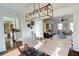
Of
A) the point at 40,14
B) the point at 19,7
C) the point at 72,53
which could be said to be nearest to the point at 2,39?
the point at 19,7

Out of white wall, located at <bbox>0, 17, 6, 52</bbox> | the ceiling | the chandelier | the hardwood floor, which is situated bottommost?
the hardwood floor

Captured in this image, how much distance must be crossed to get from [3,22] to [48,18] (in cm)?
74

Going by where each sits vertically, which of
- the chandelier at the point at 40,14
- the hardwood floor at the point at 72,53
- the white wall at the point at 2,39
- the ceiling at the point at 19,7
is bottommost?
the hardwood floor at the point at 72,53

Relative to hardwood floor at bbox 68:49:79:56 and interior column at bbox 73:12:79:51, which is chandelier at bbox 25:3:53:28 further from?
hardwood floor at bbox 68:49:79:56

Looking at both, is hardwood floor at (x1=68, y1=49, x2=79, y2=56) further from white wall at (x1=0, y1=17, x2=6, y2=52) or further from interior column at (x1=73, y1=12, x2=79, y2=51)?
white wall at (x1=0, y1=17, x2=6, y2=52)

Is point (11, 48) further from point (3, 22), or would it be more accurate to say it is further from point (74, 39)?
point (74, 39)

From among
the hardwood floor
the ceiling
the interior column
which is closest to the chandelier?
the ceiling

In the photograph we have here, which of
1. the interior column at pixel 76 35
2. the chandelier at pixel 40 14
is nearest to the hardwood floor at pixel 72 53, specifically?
the interior column at pixel 76 35

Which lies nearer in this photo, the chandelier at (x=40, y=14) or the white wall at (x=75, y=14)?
the white wall at (x=75, y=14)

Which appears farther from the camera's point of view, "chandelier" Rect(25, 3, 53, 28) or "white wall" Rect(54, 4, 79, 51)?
"chandelier" Rect(25, 3, 53, 28)

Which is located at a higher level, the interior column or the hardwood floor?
the interior column

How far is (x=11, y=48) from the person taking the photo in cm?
140

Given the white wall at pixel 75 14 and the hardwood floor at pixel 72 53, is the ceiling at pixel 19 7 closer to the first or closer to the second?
the white wall at pixel 75 14

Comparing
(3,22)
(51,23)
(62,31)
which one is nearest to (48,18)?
(51,23)
